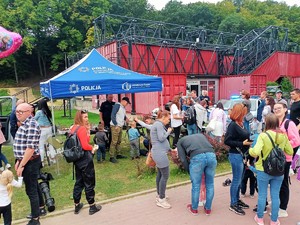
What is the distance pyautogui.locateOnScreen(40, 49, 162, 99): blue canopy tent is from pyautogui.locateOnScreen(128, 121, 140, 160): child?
1072mm

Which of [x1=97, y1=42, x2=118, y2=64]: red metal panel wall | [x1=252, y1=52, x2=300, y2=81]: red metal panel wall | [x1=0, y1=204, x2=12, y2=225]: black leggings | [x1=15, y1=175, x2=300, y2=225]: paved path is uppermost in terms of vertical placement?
[x1=97, y1=42, x2=118, y2=64]: red metal panel wall

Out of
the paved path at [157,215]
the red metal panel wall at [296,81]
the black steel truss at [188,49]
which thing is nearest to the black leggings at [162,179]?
the paved path at [157,215]

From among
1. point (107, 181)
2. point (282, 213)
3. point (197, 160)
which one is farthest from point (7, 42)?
point (282, 213)

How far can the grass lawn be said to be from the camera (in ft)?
16.4

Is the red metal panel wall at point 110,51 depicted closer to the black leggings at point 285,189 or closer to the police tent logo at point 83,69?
the police tent logo at point 83,69

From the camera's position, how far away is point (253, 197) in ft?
16.0

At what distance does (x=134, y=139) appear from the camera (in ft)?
24.6

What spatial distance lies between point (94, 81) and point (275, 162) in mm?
4871

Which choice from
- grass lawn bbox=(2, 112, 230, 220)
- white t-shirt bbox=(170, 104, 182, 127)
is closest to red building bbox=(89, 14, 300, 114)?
white t-shirt bbox=(170, 104, 182, 127)

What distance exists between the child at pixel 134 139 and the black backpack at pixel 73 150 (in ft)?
11.0

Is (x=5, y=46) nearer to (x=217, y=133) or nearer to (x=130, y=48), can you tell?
(x=217, y=133)

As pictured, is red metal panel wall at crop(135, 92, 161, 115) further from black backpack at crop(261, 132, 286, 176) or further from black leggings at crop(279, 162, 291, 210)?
black backpack at crop(261, 132, 286, 176)

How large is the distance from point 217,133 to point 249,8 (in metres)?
73.1

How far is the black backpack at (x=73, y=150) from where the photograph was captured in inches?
163
